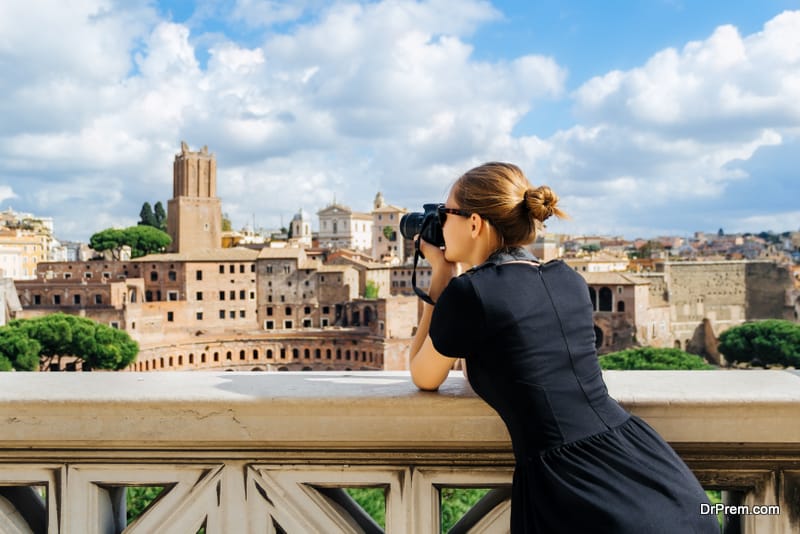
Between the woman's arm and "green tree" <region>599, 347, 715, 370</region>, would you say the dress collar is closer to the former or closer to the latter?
the woman's arm

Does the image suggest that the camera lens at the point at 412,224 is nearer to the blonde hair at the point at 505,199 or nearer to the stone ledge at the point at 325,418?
the blonde hair at the point at 505,199

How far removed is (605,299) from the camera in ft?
203

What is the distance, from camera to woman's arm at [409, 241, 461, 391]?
6.70ft

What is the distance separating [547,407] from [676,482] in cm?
35

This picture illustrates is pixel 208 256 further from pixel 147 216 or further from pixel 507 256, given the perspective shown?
pixel 507 256

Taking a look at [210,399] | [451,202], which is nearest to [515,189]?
[451,202]

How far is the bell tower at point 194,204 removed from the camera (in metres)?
77.4

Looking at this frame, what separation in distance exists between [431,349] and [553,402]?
0.40 m

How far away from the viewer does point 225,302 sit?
6281 centimetres

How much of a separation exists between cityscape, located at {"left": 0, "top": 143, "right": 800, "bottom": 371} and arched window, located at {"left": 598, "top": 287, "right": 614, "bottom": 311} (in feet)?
0.28

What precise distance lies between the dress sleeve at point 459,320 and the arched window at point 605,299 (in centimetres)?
6173

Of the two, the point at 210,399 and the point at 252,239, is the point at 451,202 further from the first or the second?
the point at 252,239

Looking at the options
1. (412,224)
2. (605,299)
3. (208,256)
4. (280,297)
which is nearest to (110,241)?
(208,256)

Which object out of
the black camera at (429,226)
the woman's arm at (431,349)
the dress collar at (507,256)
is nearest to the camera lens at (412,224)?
the black camera at (429,226)
